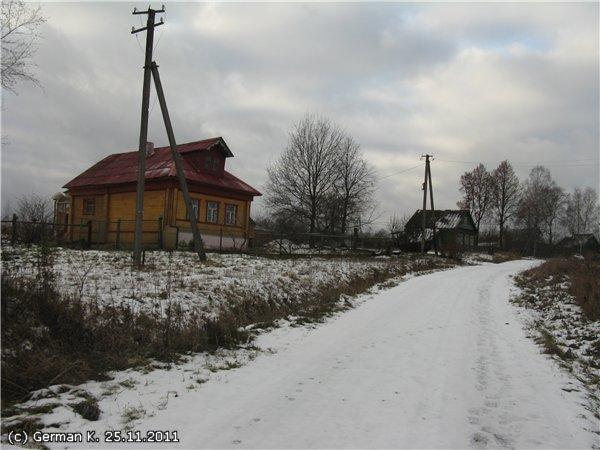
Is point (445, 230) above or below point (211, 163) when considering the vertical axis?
below

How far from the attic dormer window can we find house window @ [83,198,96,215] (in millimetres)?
8431

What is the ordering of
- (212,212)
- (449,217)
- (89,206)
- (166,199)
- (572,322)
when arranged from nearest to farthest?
(572,322) → (166,199) → (212,212) → (89,206) → (449,217)

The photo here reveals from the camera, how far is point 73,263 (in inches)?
500

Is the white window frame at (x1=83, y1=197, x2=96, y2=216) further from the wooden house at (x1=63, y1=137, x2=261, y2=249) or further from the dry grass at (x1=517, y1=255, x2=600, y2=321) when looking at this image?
the dry grass at (x1=517, y1=255, x2=600, y2=321)

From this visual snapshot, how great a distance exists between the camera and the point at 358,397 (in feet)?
18.6

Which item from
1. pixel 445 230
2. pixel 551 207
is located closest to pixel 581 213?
pixel 551 207

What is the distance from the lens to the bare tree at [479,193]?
71000mm

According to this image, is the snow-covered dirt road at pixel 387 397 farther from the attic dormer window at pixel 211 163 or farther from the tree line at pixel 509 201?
the tree line at pixel 509 201

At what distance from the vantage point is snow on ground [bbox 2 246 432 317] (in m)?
9.00

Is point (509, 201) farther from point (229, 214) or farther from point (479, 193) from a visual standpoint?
point (229, 214)

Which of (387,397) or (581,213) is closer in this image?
(387,397)

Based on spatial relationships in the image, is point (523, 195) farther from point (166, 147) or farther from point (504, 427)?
point (504, 427)

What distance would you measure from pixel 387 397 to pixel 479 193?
7099 cm

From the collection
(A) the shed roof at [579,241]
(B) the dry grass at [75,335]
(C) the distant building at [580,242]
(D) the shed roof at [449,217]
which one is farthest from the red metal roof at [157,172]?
(A) the shed roof at [579,241]
